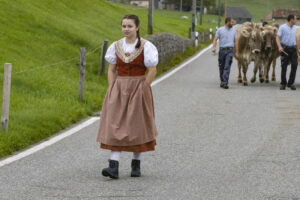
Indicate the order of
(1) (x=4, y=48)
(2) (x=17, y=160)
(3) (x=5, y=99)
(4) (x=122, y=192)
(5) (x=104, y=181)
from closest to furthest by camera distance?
(4) (x=122, y=192), (5) (x=104, y=181), (2) (x=17, y=160), (3) (x=5, y=99), (1) (x=4, y=48)

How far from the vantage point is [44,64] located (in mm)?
20469

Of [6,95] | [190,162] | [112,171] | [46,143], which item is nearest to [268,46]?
[46,143]

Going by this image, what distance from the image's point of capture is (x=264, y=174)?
8781mm

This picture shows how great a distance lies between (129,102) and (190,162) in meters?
1.47

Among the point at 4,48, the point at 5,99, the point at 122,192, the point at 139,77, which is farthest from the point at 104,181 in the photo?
the point at 4,48

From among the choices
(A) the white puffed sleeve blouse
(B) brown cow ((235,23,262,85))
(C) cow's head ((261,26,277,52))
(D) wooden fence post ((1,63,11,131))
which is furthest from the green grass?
(C) cow's head ((261,26,277,52))

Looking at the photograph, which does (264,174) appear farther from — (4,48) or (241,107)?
(4,48)

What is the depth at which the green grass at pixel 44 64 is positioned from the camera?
12.1 metres

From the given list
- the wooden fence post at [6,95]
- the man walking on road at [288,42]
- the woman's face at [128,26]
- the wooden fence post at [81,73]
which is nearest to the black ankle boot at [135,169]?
the woman's face at [128,26]

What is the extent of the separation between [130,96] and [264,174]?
172cm

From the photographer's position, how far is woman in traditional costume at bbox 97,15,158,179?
27.8 ft

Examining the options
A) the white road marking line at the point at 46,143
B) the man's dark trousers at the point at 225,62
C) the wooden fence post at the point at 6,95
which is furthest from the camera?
the man's dark trousers at the point at 225,62

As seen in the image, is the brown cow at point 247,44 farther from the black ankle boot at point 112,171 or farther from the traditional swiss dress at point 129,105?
the black ankle boot at point 112,171

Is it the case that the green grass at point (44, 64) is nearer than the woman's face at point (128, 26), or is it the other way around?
the woman's face at point (128, 26)
